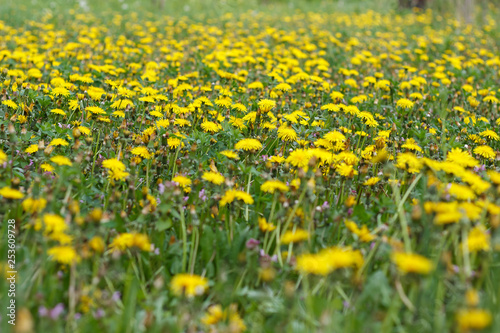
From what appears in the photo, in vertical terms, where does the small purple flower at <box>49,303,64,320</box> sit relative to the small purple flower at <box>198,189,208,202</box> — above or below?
below

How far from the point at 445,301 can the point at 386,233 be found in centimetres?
32

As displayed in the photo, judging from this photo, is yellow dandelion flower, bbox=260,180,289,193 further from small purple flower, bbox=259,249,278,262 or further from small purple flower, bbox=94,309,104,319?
small purple flower, bbox=94,309,104,319

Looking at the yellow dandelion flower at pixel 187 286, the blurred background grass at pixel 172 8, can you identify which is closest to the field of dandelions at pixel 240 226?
the yellow dandelion flower at pixel 187 286

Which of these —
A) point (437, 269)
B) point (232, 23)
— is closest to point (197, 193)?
point (437, 269)

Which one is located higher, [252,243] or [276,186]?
[276,186]

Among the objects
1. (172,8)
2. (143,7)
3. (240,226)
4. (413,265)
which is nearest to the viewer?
(413,265)

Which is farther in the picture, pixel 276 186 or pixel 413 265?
pixel 276 186

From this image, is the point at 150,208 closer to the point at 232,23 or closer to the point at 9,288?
the point at 9,288

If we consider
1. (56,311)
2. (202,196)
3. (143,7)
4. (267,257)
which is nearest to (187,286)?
(56,311)

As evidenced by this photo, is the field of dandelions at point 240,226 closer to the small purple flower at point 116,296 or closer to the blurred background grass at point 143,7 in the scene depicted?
the small purple flower at point 116,296

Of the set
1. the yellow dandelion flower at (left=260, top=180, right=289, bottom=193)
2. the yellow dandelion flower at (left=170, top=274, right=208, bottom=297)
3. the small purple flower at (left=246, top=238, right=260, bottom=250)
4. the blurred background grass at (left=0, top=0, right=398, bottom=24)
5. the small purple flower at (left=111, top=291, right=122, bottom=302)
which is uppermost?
the blurred background grass at (left=0, top=0, right=398, bottom=24)

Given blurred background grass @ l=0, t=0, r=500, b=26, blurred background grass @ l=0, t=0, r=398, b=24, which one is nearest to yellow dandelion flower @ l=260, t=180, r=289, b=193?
blurred background grass @ l=0, t=0, r=500, b=26

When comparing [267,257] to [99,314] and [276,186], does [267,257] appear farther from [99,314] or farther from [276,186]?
[99,314]

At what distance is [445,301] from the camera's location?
1607 millimetres
